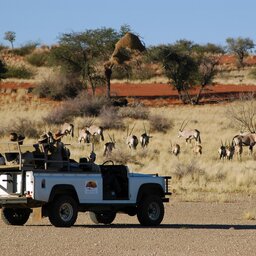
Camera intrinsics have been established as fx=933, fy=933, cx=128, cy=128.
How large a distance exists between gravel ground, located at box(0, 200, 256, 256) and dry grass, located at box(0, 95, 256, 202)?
515 centimetres

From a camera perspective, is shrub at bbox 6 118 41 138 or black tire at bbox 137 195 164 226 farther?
shrub at bbox 6 118 41 138

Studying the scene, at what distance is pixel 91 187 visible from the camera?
61.7ft

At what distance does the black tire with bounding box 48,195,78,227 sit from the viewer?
1812 centimetres

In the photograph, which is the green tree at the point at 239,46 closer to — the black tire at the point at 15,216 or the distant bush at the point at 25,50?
the distant bush at the point at 25,50

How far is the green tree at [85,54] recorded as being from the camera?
72.4 m

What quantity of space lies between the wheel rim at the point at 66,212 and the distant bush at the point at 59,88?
51289mm

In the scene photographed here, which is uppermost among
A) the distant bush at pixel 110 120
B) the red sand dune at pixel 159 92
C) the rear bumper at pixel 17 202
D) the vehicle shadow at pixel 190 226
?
the red sand dune at pixel 159 92

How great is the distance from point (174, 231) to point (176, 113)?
44.2 meters

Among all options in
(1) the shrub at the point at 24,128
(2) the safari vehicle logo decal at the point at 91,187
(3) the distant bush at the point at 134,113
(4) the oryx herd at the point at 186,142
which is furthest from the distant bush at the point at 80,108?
(2) the safari vehicle logo decal at the point at 91,187

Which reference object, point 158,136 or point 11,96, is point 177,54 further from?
point 158,136

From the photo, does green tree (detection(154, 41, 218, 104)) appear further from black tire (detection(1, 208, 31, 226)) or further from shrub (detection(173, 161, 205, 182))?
black tire (detection(1, 208, 31, 226))

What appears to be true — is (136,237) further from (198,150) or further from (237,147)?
(237,147)

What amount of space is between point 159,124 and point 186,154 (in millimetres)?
11004

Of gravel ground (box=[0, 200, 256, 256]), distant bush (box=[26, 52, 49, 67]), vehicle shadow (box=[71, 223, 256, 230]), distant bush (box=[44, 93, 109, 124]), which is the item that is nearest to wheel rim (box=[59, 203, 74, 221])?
gravel ground (box=[0, 200, 256, 256])
